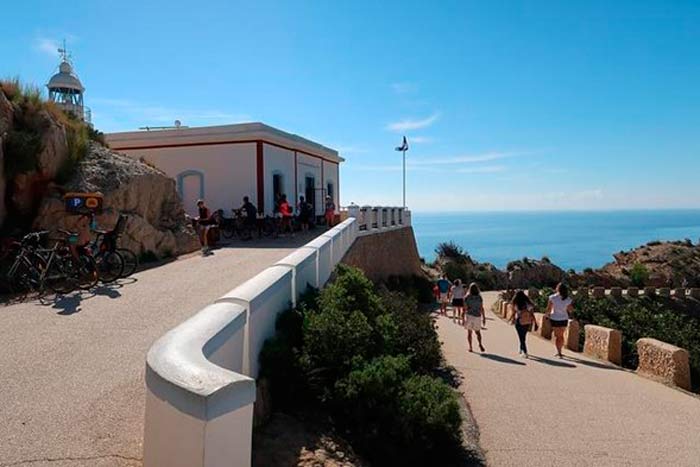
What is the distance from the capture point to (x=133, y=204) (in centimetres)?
1395

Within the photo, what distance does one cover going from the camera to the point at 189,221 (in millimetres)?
16609

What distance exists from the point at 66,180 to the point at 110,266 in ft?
10.7

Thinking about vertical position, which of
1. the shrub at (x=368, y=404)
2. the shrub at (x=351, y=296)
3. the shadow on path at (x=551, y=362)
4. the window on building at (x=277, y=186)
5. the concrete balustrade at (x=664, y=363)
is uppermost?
the window on building at (x=277, y=186)

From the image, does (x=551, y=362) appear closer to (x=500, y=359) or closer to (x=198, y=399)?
(x=500, y=359)

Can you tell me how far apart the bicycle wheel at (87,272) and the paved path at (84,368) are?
371 mm

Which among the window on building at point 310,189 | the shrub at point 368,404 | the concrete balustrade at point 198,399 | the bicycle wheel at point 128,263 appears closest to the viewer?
the concrete balustrade at point 198,399

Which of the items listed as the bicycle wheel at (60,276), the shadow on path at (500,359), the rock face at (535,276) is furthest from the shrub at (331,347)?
the rock face at (535,276)

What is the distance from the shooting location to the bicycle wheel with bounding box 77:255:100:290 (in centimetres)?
982

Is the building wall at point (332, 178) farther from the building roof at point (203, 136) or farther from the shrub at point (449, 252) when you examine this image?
the shrub at point (449, 252)

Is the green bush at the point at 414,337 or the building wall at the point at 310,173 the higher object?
the building wall at the point at 310,173

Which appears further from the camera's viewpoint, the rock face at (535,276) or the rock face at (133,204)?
the rock face at (535,276)

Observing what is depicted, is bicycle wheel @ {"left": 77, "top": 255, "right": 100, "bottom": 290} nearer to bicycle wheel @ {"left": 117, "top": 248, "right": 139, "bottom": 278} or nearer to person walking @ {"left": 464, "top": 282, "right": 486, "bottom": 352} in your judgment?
bicycle wheel @ {"left": 117, "top": 248, "right": 139, "bottom": 278}

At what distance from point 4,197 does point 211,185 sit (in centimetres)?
988

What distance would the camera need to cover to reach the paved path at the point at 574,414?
22.2ft
